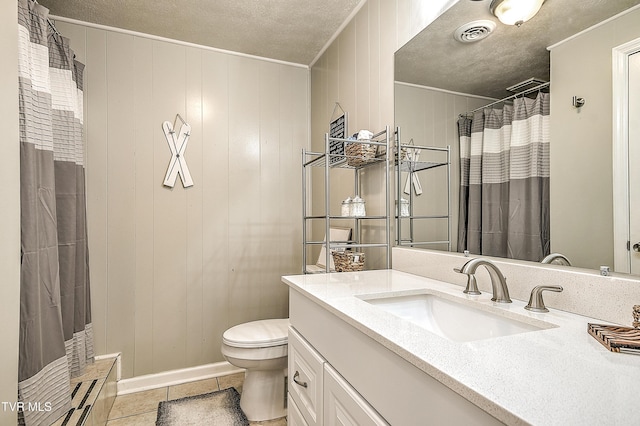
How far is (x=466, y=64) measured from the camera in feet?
4.06

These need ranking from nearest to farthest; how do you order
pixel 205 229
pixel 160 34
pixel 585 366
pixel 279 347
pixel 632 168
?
pixel 585 366 < pixel 632 168 < pixel 279 347 < pixel 160 34 < pixel 205 229

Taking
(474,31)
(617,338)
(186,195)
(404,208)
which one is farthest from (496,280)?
(186,195)

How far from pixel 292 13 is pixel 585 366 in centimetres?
213

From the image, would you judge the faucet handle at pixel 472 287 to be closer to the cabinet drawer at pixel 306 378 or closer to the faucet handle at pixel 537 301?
the faucet handle at pixel 537 301

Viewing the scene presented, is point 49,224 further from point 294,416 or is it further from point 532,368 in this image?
point 532,368

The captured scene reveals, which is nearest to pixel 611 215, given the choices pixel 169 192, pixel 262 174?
pixel 262 174

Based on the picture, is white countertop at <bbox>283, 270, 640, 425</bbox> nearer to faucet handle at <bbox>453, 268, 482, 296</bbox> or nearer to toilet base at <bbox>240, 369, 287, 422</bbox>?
faucet handle at <bbox>453, 268, 482, 296</bbox>

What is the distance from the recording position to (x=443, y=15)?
1.30 metres

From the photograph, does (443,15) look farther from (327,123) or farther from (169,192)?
(169,192)

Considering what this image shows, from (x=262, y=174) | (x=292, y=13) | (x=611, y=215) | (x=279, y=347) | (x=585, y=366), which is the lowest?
(x=279, y=347)

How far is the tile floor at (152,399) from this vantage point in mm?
1772

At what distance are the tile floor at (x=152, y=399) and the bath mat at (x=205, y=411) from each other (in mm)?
52

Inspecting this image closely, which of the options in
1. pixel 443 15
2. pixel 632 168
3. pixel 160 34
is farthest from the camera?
pixel 160 34

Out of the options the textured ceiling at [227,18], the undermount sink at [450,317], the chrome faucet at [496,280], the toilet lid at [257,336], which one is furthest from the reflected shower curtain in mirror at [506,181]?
the textured ceiling at [227,18]
